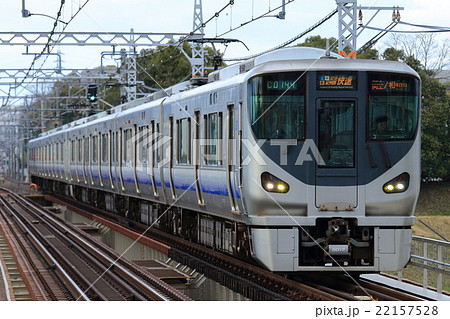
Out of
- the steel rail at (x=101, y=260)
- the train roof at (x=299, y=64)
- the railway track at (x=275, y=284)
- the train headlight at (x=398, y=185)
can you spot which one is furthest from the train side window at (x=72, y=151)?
the train headlight at (x=398, y=185)

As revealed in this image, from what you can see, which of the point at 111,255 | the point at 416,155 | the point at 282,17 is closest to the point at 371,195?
the point at 416,155

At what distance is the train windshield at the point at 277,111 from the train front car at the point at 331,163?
1 centimetres

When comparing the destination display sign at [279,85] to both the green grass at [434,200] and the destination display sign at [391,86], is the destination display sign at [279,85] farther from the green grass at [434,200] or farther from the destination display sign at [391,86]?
the green grass at [434,200]

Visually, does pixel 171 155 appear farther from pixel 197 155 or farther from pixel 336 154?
pixel 336 154

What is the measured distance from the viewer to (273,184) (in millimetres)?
11594

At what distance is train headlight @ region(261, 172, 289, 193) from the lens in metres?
11.5

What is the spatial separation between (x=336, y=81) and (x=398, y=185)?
1.57 m

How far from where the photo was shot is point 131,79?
37.8 metres

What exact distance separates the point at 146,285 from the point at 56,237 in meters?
10.2

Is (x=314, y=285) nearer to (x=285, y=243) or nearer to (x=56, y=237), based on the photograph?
(x=285, y=243)

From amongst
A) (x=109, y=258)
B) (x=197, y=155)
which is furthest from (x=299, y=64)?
(x=109, y=258)

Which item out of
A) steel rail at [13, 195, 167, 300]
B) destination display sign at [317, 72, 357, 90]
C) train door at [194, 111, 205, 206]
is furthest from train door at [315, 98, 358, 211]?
train door at [194, 111, 205, 206]

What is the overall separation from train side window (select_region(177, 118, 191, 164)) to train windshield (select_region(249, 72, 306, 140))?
393 centimetres

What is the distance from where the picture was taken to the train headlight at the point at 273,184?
11.5m
